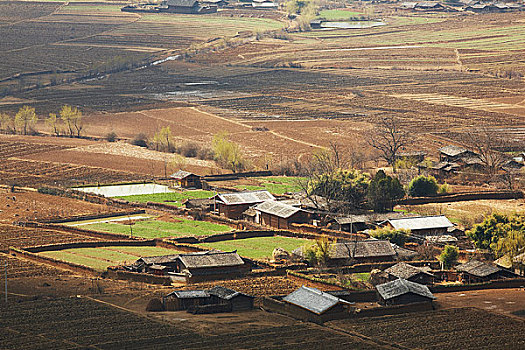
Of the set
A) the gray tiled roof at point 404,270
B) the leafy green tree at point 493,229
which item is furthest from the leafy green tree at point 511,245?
the gray tiled roof at point 404,270

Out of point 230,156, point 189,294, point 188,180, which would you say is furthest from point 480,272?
point 230,156

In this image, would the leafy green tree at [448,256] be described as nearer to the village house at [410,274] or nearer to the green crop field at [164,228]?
the village house at [410,274]

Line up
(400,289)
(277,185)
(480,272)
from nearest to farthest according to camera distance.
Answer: (400,289)
(480,272)
(277,185)

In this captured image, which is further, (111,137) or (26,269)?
(111,137)

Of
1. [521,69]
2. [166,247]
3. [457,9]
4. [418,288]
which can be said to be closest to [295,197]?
[166,247]

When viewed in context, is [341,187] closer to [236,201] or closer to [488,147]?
[236,201]

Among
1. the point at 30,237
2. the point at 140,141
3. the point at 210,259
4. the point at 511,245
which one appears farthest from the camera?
the point at 140,141

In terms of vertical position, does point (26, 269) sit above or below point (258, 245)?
above
